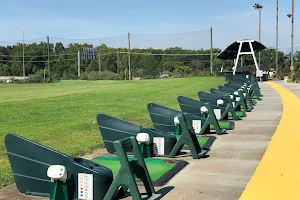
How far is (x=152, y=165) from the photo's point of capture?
17.6 ft

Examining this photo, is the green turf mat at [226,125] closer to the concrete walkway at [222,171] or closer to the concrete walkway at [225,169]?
the concrete walkway at [225,169]

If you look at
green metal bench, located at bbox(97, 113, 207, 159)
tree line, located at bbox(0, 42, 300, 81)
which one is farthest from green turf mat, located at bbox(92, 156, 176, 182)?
tree line, located at bbox(0, 42, 300, 81)

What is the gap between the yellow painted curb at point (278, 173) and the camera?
4082 mm

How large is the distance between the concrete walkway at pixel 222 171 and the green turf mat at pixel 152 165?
0.80ft

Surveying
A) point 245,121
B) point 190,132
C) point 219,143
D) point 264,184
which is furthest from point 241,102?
point 264,184

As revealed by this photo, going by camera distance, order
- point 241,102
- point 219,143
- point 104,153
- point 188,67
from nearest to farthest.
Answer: point 104,153 < point 219,143 < point 241,102 < point 188,67

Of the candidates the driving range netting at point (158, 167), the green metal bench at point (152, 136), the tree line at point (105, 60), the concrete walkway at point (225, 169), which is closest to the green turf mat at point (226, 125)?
the concrete walkway at point (225, 169)

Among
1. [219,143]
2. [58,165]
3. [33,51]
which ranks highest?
[33,51]

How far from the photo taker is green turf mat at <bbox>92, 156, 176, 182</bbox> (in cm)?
501

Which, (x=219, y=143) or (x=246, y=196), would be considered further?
(x=219, y=143)

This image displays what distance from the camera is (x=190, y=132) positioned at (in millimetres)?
5750

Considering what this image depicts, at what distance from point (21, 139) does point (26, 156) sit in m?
0.18

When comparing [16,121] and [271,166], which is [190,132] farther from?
[16,121]

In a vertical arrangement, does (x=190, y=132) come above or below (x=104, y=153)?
above
